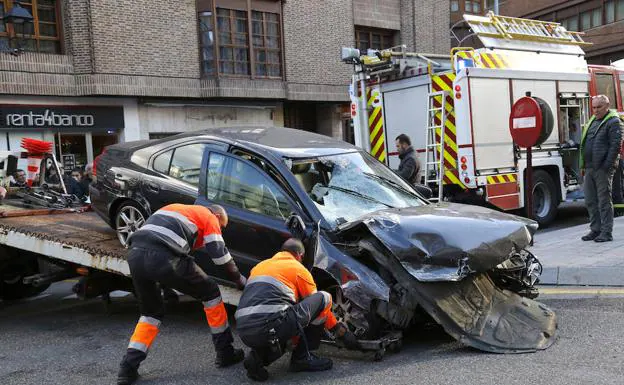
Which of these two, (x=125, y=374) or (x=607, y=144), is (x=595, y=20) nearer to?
(x=607, y=144)

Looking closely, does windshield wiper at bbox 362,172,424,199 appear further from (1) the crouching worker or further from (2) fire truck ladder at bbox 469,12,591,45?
(2) fire truck ladder at bbox 469,12,591,45

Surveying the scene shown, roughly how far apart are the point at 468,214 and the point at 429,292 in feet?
2.83

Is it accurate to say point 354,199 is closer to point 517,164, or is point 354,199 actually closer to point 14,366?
point 14,366

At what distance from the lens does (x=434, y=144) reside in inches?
376

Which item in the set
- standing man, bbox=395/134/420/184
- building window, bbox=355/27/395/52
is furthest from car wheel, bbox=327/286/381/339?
building window, bbox=355/27/395/52

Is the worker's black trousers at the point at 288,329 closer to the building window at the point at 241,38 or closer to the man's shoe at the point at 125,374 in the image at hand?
the man's shoe at the point at 125,374

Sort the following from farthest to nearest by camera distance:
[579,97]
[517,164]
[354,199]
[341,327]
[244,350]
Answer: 1. [579,97]
2. [517,164]
3. [354,199]
4. [244,350]
5. [341,327]

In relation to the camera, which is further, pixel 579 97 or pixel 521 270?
pixel 579 97

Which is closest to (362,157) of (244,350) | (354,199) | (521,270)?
(354,199)

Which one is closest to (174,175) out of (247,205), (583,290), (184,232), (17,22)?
(247,205)

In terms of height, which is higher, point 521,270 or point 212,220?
point 212,220

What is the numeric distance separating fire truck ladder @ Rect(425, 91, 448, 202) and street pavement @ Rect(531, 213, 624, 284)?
182cm

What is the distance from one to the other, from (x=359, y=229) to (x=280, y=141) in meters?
1.35

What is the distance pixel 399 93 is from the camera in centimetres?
1021
